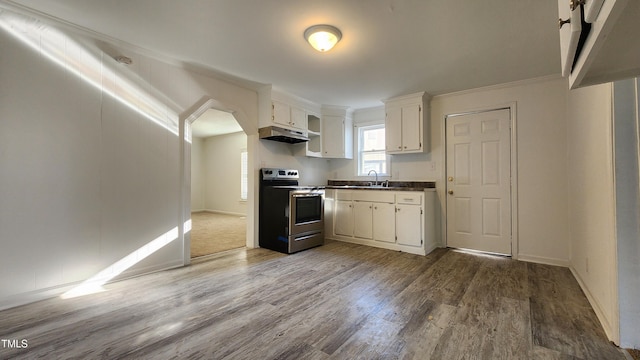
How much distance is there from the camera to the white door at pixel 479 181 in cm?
381

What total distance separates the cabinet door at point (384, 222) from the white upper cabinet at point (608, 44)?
320 cm

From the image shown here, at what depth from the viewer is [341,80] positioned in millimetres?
3764

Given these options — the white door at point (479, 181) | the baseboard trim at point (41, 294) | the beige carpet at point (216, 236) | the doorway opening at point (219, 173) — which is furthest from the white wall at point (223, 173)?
the white door at point (479, 181)

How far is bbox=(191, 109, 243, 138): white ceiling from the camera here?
6.16 meters

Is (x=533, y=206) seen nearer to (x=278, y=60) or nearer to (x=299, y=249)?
(x=299, y=249)

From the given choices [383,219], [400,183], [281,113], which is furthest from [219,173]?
[383,219]

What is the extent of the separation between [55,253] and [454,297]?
140 inches

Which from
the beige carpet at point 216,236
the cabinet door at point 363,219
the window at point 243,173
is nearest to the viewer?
the beige carpet at point 216,236

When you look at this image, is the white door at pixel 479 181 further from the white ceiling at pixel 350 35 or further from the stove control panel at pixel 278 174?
the stove control panel at pixel 278 174

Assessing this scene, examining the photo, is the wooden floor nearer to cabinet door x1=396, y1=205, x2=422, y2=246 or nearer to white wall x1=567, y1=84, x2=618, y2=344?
white wall x1=567, y1=84, x2=618, y2=344

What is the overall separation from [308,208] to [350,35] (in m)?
2.47

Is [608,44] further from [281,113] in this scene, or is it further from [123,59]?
[281,113]

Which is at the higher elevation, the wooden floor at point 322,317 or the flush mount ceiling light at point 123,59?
the flush mount ceiling light at point 123,59

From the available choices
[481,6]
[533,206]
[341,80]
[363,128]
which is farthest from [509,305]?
[363,128]
